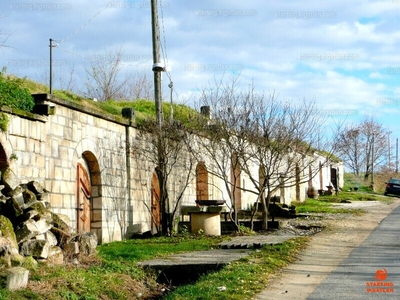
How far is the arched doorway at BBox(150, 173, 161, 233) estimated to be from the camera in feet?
59.2

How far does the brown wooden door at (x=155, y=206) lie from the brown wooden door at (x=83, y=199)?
3348 millimetres

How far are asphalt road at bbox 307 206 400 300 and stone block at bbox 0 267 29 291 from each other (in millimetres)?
3466

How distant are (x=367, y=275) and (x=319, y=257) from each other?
241cm

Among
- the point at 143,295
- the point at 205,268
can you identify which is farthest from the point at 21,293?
the point at 205,268

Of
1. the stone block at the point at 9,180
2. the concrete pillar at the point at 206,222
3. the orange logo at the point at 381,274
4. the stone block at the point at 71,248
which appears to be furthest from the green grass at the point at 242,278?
the concrete pillar at the point at 206,222

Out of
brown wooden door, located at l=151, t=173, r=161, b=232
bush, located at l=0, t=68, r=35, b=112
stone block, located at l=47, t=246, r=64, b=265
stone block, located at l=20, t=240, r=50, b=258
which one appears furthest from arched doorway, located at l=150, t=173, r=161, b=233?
stone block, located at l=20, t=240, r=50, b=258

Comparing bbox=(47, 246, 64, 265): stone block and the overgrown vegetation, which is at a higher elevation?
bbox=(47, 246, 64, 265): stone block

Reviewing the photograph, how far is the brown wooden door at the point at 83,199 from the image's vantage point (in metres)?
14.3

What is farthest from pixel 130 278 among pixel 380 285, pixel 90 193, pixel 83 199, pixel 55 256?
pixel 90 193

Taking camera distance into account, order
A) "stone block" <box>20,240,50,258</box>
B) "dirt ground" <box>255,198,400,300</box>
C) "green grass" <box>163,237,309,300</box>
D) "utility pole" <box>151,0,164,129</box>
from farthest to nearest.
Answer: "utility pole" <box>151,0,164,129</box>, "stone block" <box>20,240,50,258</box>, "dirt ground" <box>255,198,400,300</box>, "green grass" <box>163,237,309,300</box>

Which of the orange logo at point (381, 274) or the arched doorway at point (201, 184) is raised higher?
the arched doorway at point (201, 184)

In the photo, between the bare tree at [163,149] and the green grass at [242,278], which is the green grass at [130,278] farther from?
the bare tree at [163,149]

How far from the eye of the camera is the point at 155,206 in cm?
1841

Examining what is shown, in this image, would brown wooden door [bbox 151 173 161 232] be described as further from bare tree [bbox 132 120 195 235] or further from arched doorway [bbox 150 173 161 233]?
bare tree [bbox 132 120 195 235]
